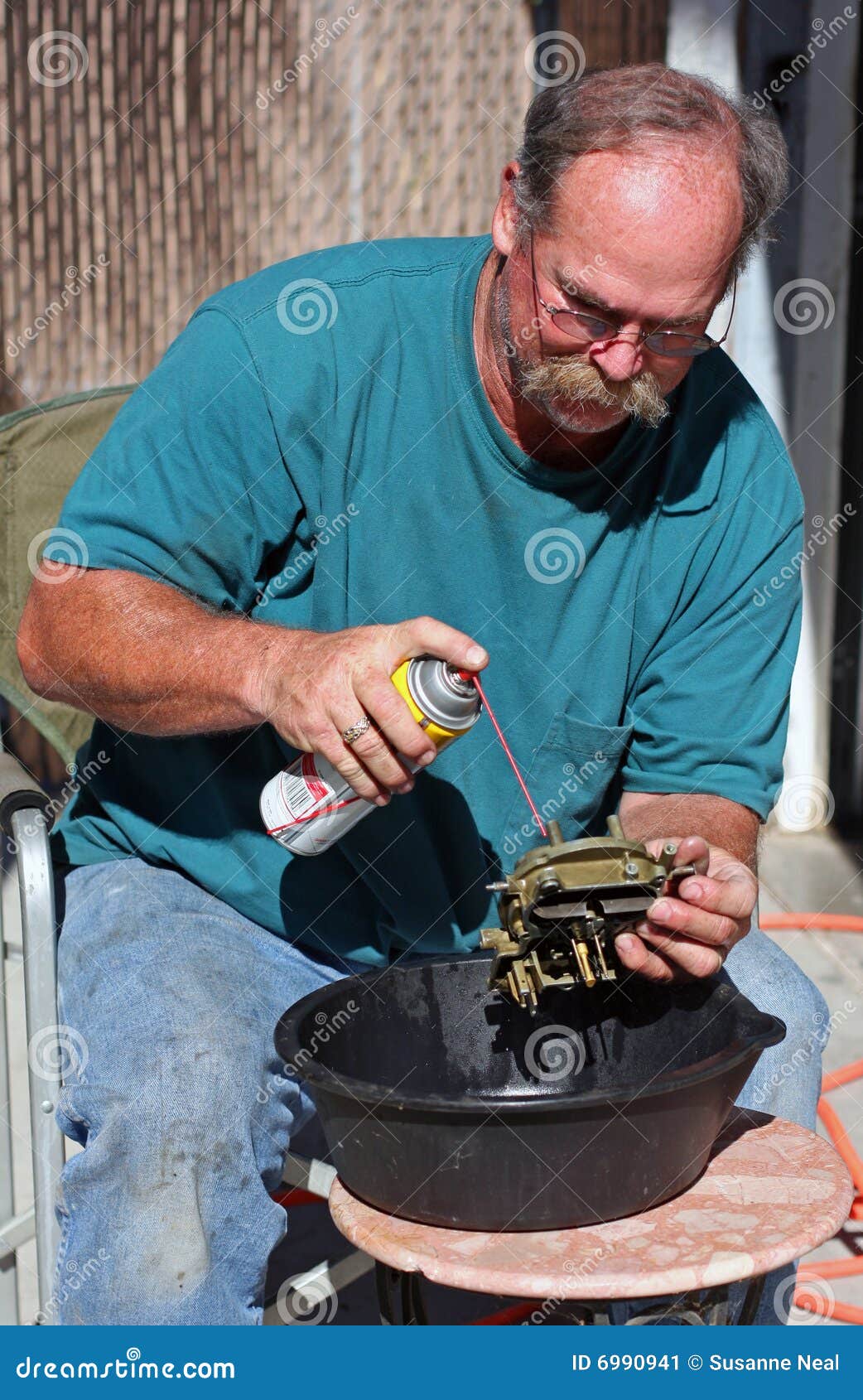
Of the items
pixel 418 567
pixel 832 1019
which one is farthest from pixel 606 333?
pixel 832 1019

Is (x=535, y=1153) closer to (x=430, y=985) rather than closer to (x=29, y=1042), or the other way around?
(x=430, y=985)

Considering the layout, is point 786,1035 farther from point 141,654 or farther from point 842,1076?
point 842,1076

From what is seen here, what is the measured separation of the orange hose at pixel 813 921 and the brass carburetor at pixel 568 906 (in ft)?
5.41

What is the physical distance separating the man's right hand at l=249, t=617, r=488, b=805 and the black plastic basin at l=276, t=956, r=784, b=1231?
0.28 meters

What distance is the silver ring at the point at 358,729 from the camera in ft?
4.83

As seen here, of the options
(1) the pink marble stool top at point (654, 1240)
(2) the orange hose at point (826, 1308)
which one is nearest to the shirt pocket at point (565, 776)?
(1) the pink marble stool top at point (654, 1240)

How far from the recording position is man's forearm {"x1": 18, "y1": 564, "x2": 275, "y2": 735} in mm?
1679

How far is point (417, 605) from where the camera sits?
191 cm

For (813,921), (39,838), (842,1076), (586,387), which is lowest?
(842,1076)

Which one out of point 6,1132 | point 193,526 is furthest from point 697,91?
point 6,1132

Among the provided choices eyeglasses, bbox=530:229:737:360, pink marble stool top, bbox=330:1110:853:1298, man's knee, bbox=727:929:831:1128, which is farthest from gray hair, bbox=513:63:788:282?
pink marble stool top, bbox=330:1110:853:1298

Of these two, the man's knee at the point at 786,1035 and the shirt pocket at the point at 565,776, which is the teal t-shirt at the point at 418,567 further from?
the man's knee at the point at 786,1035

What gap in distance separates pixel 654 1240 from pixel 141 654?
2.93 feet

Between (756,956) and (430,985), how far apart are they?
540 millimetres
